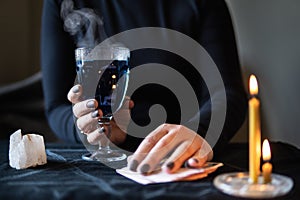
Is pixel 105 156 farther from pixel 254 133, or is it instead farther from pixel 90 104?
pixel 254 133

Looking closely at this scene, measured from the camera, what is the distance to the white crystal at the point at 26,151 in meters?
0.83

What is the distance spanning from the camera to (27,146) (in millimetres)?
827

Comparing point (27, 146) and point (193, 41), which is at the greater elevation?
point (193, 41)

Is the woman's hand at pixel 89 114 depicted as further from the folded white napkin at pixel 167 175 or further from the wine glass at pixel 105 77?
the folded white napkin at pixel 167 175

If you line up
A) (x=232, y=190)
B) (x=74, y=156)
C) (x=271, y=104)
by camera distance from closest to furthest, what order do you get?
(x=232, y=190) < (x=74, y=156) < (x=271, y=104)

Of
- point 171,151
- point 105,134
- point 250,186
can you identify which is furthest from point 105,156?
point 250,186

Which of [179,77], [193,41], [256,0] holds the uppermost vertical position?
[256,0]

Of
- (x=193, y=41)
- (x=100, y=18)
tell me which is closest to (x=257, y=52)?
(x=193, y=41)

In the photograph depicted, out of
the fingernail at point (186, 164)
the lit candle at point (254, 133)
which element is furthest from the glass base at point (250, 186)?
the fingernail at point (186, 164)

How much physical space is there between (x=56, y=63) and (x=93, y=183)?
0.63 meters

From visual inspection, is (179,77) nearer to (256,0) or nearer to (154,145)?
(154,145)

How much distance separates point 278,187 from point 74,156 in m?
0.47

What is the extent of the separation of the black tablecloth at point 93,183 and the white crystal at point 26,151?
0.04ft

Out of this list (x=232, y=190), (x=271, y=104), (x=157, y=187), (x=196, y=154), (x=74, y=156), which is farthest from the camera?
(x=271, y=104)
